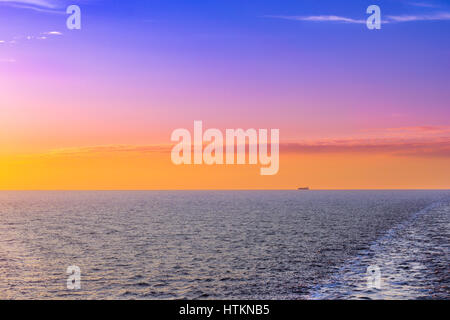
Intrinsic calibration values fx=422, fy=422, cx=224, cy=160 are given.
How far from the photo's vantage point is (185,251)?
69438 mm

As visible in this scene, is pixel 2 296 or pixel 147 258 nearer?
pixel 2 296

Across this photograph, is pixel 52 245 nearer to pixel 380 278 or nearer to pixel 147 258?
pixel 147 258
